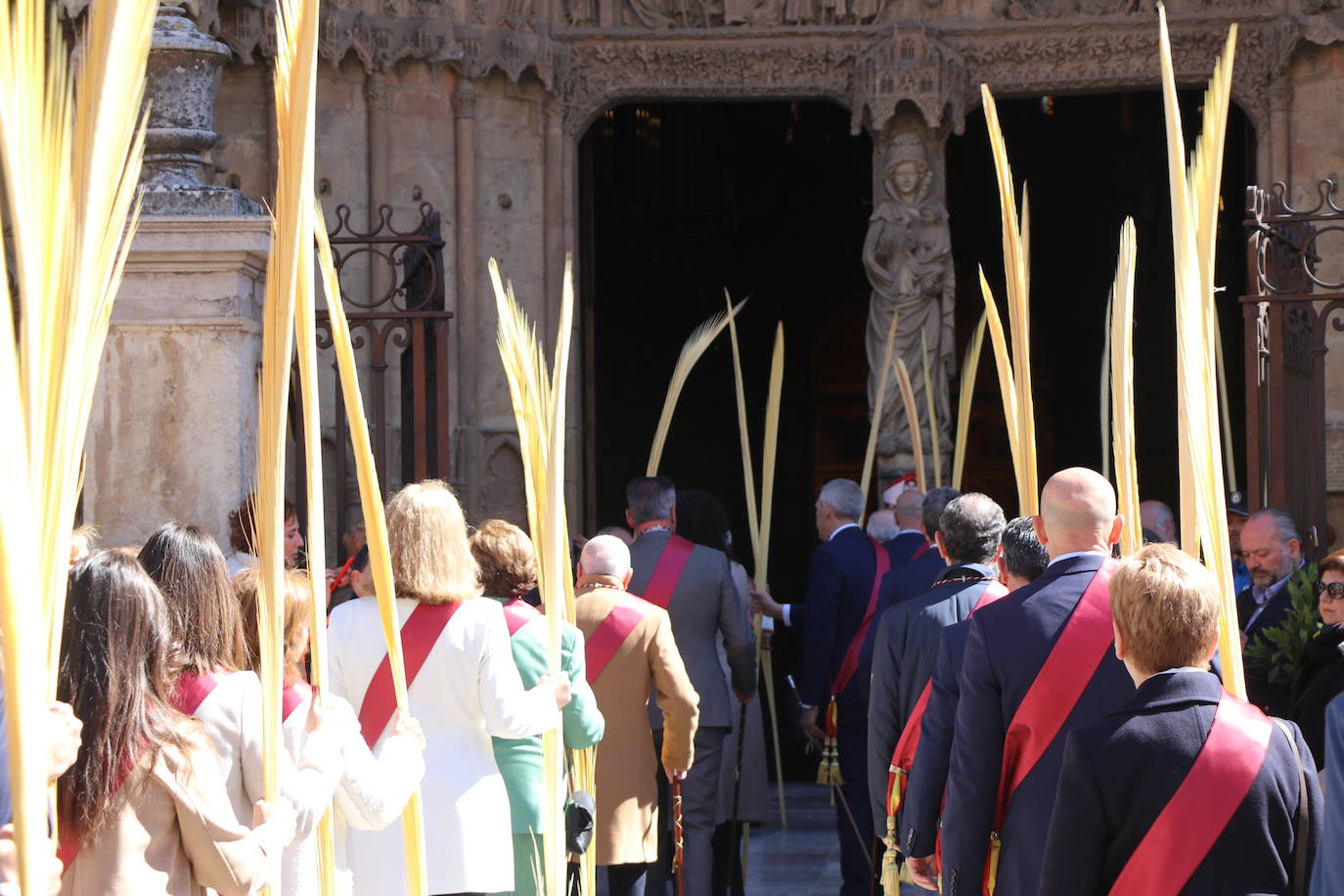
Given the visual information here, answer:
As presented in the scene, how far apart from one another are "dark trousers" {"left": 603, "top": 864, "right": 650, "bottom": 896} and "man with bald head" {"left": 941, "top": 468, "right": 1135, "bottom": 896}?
6.15ft

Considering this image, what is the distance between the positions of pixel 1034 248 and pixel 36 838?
1218cm

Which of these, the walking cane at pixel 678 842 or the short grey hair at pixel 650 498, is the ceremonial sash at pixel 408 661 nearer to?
the walking cane at pixel 678 842

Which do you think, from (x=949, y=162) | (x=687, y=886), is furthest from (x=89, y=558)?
(x=949, y=162)

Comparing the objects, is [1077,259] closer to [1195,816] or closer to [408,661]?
[408,661]

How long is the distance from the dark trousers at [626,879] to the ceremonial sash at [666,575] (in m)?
0.83

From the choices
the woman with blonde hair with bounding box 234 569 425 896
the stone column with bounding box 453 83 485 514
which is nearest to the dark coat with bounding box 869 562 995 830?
the woman with blonde hair with bounding box 234 569 425 896

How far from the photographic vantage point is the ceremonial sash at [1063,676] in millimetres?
3119

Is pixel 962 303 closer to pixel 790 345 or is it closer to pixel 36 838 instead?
pixel 790 345

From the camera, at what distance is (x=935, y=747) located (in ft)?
11.3

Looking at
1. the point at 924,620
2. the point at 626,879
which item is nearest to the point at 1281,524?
the point at 924,620

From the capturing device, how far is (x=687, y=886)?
17.9 ft

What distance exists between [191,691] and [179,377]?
129 inches

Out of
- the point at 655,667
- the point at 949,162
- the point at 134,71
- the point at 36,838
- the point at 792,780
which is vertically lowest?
the point at 792,780

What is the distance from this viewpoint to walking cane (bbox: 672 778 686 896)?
16.7 feet
